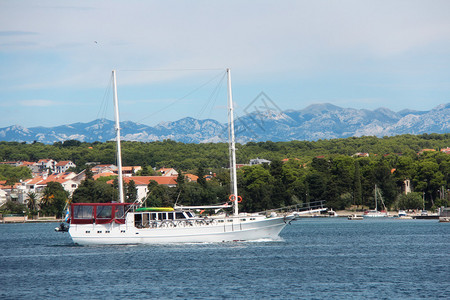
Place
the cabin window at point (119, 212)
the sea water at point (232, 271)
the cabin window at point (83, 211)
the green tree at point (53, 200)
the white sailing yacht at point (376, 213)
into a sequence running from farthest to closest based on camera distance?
1. the green tree at point (53, 200)
2. the white sailing yacht at point (376, 213)
3. the cabin window at point (83, 211)
4. the cabin window at point (119, 212)
5. the sea water at point (232, 271)

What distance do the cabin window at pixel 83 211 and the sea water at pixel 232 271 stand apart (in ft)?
10.0

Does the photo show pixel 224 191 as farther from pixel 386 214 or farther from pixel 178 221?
pixel 178 221

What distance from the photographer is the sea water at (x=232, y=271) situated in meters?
A: 36.3

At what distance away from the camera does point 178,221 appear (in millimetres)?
58375

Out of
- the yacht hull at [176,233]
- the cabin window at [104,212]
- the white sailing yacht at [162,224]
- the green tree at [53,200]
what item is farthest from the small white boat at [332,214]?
the cabin window at [104,212]

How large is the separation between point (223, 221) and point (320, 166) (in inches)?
3603

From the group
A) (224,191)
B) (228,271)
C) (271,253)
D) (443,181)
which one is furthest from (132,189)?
(228,271)

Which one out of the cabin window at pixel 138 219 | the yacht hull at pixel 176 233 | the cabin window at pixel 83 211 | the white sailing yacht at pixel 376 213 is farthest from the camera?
the white sailing yacht at pixel 376 213

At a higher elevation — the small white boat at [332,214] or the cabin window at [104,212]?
the cabin window at [104,212]

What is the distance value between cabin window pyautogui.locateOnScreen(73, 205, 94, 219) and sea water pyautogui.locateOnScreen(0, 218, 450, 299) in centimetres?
305

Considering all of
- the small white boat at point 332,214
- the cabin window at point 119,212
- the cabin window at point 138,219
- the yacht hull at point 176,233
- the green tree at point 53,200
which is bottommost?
the small white boat at point 332,214

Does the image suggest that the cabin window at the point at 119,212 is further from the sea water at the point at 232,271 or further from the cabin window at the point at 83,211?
the sea water at the point at 232,271

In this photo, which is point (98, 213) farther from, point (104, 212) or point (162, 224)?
point (162, 224)

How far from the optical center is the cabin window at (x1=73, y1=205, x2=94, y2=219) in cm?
5844
